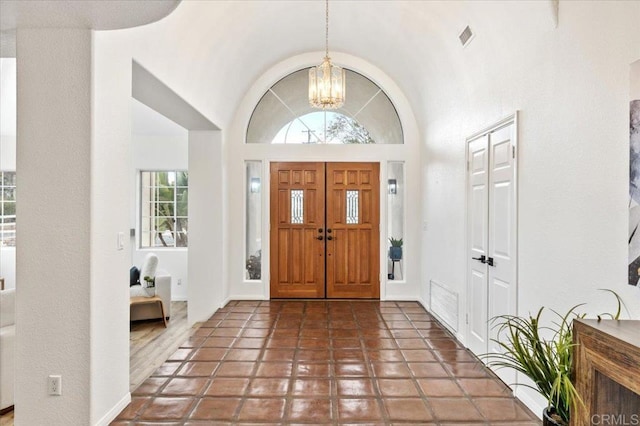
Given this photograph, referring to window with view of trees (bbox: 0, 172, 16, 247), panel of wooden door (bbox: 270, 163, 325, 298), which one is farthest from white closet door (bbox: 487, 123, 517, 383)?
window with view of trees (bbox: 0, 172, 16, 247)

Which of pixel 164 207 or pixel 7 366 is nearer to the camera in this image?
pixel 7 366

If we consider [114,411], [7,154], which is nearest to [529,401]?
[114,411]

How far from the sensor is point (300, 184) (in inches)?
226

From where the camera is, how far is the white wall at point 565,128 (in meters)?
1.88

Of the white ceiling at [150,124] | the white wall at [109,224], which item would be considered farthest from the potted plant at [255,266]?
the white wall at [109,224]

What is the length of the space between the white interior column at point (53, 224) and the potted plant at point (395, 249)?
4.33 metres

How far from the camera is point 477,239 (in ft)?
11.8

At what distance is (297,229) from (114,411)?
357cm

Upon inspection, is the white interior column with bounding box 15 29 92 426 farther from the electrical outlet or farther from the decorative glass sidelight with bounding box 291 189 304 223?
the decorative glass sidelight with bounding box 291 189 304 223

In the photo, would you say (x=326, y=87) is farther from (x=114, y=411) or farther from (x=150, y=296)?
(x=150, y=296)

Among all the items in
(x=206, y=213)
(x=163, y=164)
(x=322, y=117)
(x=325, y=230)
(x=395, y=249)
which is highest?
(x=322, y=117)

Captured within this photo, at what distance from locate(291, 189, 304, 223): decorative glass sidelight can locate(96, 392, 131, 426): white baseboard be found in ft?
11.3

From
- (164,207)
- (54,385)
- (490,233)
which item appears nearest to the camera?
(54,385)

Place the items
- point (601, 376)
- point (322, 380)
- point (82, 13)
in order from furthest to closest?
point (322, 380) < point (82, 13) < point (601, 376)
